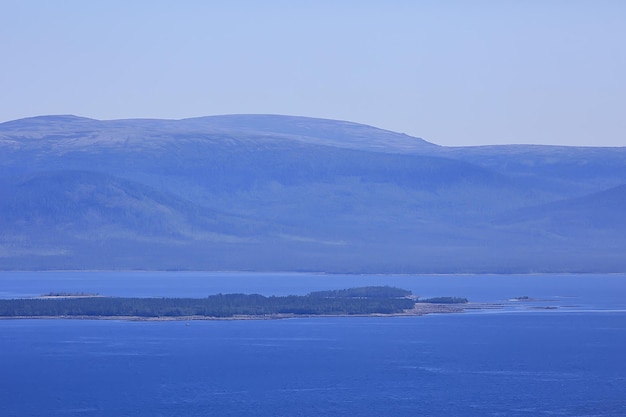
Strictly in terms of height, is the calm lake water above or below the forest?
below

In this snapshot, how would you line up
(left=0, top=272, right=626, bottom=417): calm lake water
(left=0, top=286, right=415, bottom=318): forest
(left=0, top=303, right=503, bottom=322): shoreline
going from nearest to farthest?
(left=0, top=272, right=626, bottom=417): calm lake water, (left=0, top=303, right=503, bottom=322): shoreline, (left=0, top=286, right=415, bottom=318): forest

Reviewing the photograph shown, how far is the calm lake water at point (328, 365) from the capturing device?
5478cm

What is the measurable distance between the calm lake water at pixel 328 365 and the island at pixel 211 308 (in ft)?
2.16

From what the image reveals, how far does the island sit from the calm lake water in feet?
2.16

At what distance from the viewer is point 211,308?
8931 cm

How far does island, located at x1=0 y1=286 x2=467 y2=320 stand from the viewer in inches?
3484

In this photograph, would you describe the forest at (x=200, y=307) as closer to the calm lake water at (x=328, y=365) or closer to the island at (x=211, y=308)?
the island at (x=211, y=308)

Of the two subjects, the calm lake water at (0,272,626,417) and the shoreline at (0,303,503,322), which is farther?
the shoreline at (0,303,503,322)

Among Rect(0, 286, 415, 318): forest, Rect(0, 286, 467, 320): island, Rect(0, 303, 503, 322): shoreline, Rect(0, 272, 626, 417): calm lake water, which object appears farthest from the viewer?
Rect(0, 286, 415, 318): forest

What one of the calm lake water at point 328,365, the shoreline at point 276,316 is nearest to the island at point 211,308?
the shoreline at point 276,316

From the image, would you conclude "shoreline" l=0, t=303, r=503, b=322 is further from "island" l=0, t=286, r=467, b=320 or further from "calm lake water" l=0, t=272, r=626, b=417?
"calm lake water" l=0, t=272, r=626, b=417

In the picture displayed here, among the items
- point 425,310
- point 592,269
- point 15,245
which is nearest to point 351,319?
point 425,310

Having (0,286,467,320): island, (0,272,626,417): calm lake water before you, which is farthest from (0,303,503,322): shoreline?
(0,272,626,417): calm lake water

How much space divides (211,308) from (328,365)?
954 inches
